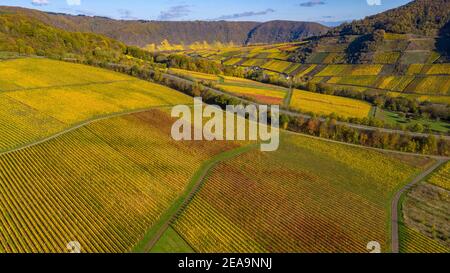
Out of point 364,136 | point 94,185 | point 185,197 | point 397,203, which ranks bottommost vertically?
point 397,203

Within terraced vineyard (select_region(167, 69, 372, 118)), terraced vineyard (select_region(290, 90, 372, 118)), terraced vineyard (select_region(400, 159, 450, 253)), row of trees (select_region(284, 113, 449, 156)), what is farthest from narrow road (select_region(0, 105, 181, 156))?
terraced vineyard (select_region(400, 159, 450, 253))

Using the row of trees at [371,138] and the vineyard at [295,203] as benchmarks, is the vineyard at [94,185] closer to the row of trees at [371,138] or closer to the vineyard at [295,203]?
the vineyard at [295,203]

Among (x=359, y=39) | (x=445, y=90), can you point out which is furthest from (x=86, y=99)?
(x=359, y=39)

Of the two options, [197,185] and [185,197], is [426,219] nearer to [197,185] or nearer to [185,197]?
[197,185]

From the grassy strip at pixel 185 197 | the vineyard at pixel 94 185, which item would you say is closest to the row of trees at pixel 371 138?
the grassy strip at pixel 185 197

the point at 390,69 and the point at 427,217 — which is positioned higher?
the point at 390,69

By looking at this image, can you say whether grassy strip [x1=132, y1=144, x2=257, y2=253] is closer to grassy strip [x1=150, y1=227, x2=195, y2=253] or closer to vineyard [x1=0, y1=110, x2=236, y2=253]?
vineyard [x1=0, y1=110, x2=236, y2=253]

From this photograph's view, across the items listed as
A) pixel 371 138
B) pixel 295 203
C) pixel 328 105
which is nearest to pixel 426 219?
pixel 295 203
